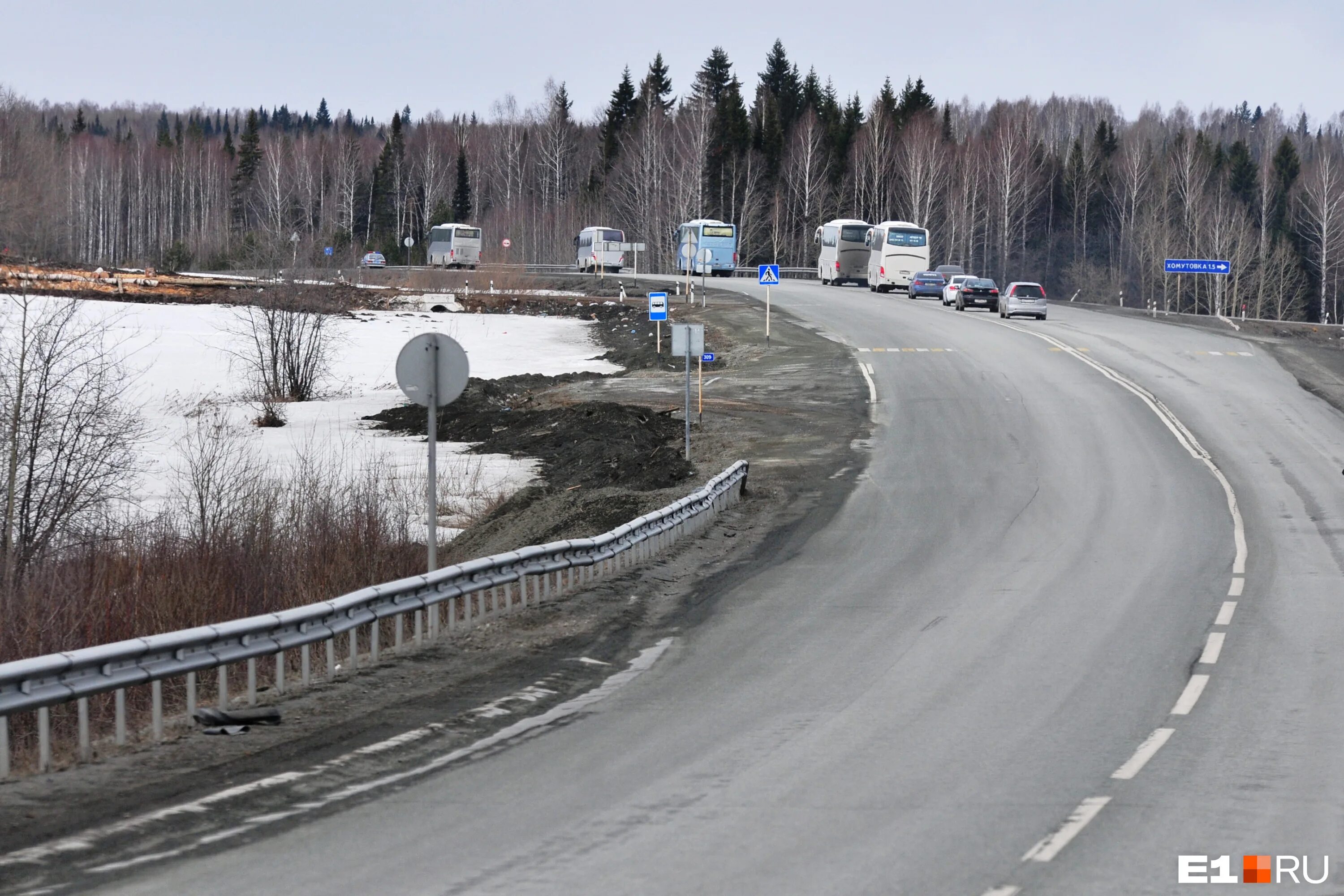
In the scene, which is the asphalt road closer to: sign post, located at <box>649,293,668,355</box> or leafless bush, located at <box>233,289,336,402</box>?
sign post, located at <box>649,293,668,355</box>

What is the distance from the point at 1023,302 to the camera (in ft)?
189

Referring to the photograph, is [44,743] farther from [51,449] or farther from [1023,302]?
[1023,302]

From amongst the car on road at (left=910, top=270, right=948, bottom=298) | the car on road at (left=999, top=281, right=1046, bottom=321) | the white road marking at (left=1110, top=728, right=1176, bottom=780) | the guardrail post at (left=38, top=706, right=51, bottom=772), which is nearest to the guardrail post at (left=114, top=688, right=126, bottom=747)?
the guardrail post at (left=38, top=706, right=51, bottom=772)

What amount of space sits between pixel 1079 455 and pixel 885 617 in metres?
14.9

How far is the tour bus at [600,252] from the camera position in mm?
92250

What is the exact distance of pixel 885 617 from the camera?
15164 mm

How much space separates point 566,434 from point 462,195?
11994 cm

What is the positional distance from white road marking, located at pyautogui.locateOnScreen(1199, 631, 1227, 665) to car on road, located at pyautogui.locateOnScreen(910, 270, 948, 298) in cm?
5649

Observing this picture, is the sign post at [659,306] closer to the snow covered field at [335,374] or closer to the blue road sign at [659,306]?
the blue road sign at [659,306]

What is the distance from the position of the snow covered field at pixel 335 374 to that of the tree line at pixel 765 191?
38817 mm

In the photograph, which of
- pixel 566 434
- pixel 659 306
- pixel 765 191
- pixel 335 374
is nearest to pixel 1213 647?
pixel 566 434

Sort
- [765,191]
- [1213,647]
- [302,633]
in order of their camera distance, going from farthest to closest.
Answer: [765,191]
[1213,647]
[302,633]

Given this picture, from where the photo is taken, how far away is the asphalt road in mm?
7105

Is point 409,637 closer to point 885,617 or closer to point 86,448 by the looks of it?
point 885,617
